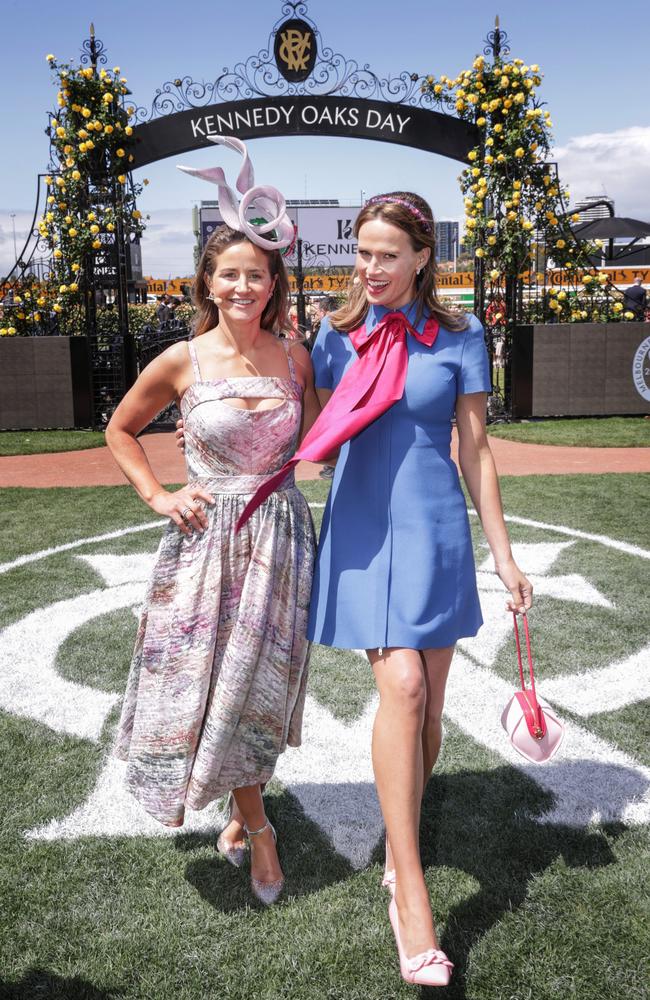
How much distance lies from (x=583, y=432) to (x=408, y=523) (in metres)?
9.96

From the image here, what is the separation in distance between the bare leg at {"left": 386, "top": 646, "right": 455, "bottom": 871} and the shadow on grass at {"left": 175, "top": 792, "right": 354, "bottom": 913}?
0.87ft

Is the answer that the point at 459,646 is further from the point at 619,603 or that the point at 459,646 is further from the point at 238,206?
the point at 238,206

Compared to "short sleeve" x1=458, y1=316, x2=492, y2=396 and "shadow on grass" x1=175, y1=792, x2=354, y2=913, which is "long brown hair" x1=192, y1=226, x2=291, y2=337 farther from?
"shadow on grass" x1=175, y1=792, x2=354, y2=913

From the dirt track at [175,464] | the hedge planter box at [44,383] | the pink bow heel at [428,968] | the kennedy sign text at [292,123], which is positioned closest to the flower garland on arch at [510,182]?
the kennedy sign text at [292,123]

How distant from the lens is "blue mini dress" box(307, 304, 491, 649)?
2387mm

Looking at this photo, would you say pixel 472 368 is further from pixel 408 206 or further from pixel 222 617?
pixel 222 617

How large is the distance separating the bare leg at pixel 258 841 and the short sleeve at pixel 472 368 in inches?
52.5

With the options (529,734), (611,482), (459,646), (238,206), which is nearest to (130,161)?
(611,482)

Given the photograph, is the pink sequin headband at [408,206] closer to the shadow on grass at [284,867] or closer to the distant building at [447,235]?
the shadow on grass at [284,867]

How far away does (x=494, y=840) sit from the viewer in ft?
9.48

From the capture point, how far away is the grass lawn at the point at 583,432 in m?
11.1

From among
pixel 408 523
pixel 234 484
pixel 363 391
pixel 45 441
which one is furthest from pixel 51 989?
pixel 45 441

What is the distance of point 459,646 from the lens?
15.5 feet

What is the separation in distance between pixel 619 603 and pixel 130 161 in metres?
9.58
